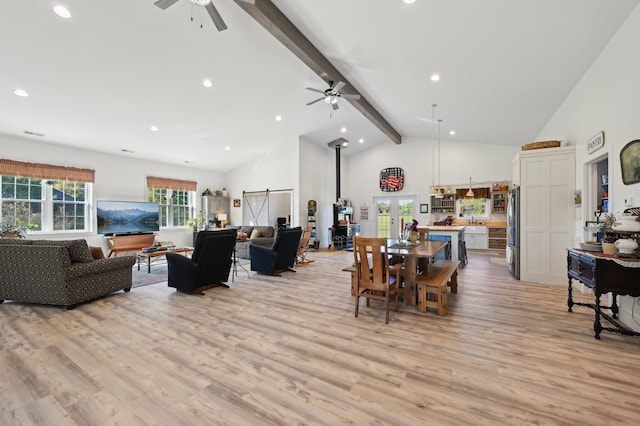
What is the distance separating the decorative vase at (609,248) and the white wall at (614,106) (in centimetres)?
51

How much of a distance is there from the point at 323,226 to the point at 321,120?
3997 mm

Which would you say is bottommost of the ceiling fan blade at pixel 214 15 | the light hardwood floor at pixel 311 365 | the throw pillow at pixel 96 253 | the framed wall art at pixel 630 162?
the light hardwood floor at pixel 311 365

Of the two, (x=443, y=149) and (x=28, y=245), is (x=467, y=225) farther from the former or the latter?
(x=28, y=245)

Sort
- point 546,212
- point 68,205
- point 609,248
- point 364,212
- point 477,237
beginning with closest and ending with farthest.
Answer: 1. point 609,248
2. point 546,212
3. point 68,205
4. point 477,237
5. point 364,212

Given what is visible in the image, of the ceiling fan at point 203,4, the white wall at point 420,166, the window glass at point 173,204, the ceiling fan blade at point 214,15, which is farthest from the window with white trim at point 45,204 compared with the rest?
the white wall at point 420,166

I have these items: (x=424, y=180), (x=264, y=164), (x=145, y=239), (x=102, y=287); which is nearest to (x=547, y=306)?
(x=102, y=287)

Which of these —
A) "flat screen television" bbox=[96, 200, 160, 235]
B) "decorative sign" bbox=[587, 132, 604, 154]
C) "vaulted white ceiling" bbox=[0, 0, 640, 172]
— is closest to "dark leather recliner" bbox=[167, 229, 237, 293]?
"vaulted white ceiling" bbox=[0, 0, 640, 172]

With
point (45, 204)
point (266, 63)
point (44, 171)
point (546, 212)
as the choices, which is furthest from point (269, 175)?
Answer: point (546, 212)

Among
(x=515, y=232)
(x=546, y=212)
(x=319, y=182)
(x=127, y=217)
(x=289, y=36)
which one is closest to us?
(x=289, y=36)

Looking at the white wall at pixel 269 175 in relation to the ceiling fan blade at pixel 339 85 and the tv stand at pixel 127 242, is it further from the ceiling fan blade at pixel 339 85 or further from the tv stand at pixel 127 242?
the ceiling fan blade at pixel 339 85

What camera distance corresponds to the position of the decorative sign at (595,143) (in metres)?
3.54

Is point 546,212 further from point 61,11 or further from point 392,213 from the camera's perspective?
point 61,11

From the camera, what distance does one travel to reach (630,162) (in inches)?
115

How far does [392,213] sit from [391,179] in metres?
1.30
